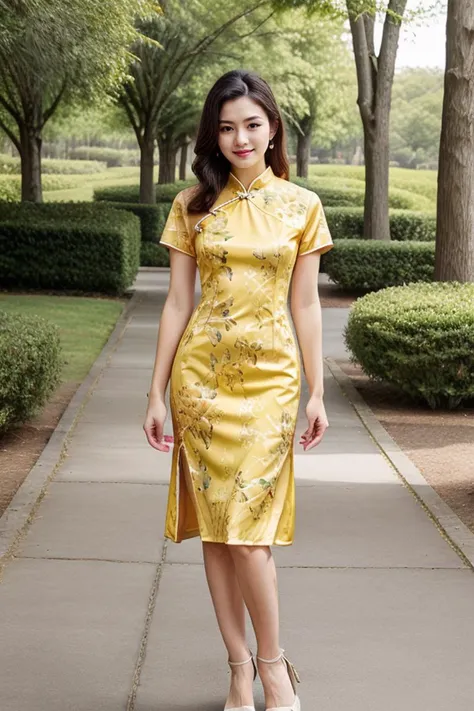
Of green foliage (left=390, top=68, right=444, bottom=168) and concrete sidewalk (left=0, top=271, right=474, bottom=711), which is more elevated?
green foliage (left=390, top=68, right=444, bottom=168)

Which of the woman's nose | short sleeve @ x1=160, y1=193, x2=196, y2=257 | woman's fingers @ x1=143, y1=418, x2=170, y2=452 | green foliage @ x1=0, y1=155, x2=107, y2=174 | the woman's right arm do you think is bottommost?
green foliage @ x1=0, y1=155, x2=107, y2=174

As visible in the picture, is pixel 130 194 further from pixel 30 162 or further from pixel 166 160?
pixel 30 162

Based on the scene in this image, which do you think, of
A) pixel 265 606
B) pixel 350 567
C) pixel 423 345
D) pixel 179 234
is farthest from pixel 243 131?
pixel 423 345

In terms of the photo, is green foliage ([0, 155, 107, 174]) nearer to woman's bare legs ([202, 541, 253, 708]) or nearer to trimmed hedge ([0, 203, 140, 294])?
trimmed hedge ([0, 203, 140, 294])

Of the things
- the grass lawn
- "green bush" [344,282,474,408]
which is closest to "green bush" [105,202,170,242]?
the grass lawn

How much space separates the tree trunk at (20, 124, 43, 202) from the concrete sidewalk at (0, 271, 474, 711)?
60.0ft

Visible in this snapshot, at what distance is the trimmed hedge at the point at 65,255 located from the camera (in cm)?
1862

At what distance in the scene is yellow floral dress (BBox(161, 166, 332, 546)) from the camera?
11.1 ft

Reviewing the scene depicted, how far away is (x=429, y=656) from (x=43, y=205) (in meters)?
18.3

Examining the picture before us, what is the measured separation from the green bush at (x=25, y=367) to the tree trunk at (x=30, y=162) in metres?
16.6

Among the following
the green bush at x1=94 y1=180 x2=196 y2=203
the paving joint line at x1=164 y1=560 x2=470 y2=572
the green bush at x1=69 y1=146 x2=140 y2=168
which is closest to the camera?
the paving joint line at x1=164 y1=560 x2=470 y2=572

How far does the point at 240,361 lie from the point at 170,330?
0.91ft

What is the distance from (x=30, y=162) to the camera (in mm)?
24828

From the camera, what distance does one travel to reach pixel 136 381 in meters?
10.5
